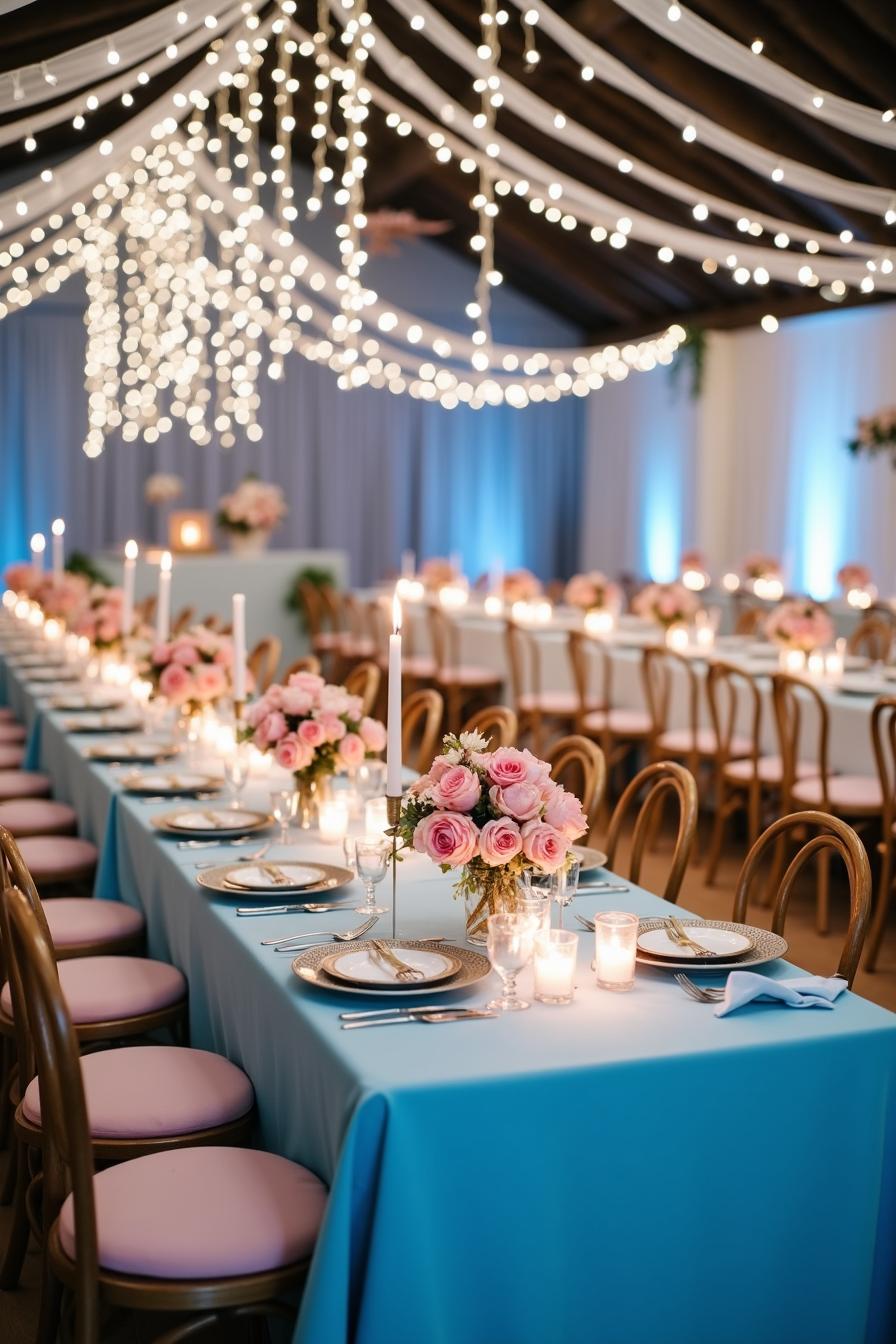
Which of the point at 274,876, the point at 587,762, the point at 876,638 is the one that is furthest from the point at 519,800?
the point at 876,638

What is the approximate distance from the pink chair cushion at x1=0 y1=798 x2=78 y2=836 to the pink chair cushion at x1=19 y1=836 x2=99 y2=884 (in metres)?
0.18

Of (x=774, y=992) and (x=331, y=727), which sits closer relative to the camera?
(x=774, y=992)

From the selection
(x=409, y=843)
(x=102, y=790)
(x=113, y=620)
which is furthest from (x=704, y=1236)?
(x=113, y=620)

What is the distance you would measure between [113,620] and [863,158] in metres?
6.01

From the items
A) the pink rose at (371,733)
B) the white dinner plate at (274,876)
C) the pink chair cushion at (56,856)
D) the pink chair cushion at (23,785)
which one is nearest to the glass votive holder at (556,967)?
the white dinner plate at (274,876)

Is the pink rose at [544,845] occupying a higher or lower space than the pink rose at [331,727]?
lower

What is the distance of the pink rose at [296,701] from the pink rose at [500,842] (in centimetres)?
110

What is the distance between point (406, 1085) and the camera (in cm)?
194

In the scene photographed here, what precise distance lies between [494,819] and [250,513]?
27.3 feet

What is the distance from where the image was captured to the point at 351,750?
346 centimetres

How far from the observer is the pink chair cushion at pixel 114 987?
3.01 metres

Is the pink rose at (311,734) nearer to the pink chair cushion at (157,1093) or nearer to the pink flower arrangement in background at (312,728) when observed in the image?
the pink flower arrangement in background at (312,728)

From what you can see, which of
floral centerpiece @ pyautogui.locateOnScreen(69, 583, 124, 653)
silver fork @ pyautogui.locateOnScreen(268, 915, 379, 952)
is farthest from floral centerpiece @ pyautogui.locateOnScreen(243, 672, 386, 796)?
floral centerpiece @ pyautogui.locateOnScreen(69, 583, 124, 653)

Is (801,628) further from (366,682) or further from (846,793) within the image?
(366,682)
